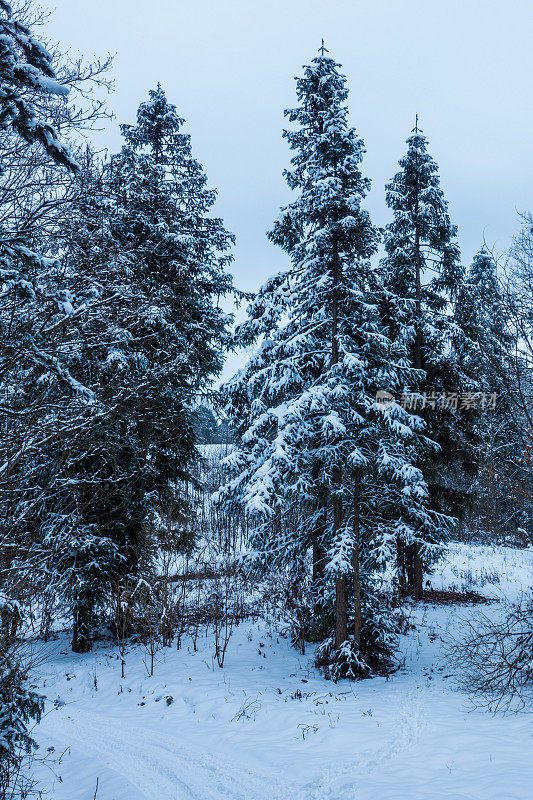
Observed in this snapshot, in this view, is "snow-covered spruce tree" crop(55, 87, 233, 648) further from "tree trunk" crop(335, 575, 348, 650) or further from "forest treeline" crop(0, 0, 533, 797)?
"tree trunk" crop(335, 575, 348, 650)

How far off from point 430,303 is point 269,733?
46.9 feet

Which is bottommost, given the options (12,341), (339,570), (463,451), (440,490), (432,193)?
(339,570)

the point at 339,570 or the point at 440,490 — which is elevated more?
the point at 440,490

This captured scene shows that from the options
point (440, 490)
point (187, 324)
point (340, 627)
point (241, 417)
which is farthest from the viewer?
point (440, 490)

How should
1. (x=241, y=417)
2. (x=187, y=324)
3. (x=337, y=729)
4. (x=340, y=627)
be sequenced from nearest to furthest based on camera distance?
(x=337, y=729) < (x=340, y=627) < (x=241, y=417) < (x=187, y=324)

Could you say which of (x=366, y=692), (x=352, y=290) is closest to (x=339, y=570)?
(x=366, y=692)

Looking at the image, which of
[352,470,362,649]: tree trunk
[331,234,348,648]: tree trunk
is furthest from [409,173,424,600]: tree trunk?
[352,470,362,649]: tree trunk

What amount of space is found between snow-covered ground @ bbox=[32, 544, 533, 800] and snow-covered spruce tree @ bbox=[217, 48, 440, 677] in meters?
1.48

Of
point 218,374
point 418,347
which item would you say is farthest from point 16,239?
point 418,347

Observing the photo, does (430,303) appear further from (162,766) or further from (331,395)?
(162,766)

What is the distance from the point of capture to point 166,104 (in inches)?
623

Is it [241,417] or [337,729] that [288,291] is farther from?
[337,729]

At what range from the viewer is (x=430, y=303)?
17562mm

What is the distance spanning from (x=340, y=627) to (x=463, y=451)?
909 cm
